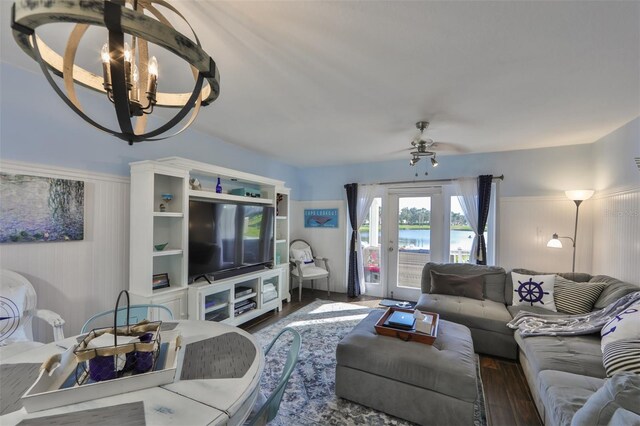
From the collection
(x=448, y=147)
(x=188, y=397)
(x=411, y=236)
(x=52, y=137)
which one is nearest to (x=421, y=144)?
(x=448, y=147)

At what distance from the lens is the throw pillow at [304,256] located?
4695 millimetres

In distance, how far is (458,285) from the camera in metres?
3.25

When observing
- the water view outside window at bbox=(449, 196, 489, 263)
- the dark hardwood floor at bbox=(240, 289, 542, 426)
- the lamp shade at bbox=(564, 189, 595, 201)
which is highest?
the lamp shade at bbox=(564, 189, 595, 201)

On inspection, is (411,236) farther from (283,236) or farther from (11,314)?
(11,314)

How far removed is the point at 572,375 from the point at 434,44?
2255mm

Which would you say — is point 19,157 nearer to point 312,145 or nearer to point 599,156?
point 312,145

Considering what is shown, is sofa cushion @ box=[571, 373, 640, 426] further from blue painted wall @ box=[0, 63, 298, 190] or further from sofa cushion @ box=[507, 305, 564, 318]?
blue painted wall @ box=[0, 63, 298, 190]

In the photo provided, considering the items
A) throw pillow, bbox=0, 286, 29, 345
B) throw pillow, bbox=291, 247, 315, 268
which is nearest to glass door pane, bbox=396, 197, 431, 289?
throw pillow, bbox=291, 247, 315, 268

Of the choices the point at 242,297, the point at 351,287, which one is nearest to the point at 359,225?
the point at 351,287

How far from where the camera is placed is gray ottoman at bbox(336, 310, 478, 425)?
1.70m

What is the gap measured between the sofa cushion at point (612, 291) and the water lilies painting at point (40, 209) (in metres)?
4.75

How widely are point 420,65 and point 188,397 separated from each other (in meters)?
2.22

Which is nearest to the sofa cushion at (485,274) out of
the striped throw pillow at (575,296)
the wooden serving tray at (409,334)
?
the striped throw pillow at (575,296)

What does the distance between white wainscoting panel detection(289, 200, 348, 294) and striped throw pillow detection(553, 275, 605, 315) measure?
9.84 feet
